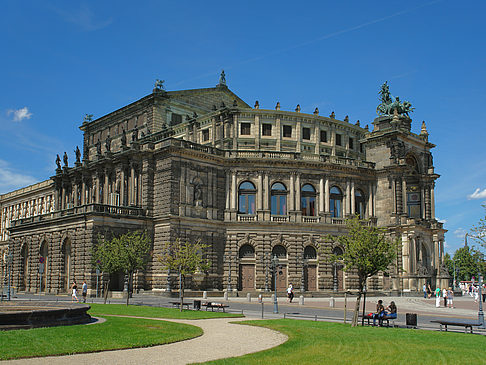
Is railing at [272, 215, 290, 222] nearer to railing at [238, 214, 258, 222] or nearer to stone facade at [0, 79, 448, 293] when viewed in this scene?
stone facade at [0, 79, 448, 293]

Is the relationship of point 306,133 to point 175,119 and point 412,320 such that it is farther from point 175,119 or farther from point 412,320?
point 412,320

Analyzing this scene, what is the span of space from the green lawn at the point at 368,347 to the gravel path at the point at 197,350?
834mm

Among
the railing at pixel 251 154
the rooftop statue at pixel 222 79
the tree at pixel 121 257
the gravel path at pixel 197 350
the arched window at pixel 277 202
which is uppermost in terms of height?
the rooftop statue at pixel 222 79

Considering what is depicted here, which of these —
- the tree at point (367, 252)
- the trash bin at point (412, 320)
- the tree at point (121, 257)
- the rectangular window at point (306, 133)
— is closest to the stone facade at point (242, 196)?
the rectangular window at point (306, 133)

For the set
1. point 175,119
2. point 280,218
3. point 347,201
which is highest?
point 175,119

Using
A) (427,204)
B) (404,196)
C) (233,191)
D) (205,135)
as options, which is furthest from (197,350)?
(427,204)

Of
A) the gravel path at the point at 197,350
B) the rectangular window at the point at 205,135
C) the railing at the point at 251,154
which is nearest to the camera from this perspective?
the gravel path at the point at 197,350

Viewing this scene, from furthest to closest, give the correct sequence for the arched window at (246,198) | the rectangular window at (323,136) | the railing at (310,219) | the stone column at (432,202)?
the stone column at (432,202), the rectangular window at (323,136), the railing at (310,219), the arched window at (246,198)

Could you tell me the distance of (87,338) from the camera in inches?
809

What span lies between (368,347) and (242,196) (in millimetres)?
45526

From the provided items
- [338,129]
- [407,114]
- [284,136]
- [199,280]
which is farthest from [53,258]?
[407,114]

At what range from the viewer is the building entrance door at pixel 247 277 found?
204 feet

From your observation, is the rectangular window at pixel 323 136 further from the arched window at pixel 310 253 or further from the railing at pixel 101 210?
the railing at pixel 101 210

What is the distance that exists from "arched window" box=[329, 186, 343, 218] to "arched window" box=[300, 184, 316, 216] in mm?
2420
